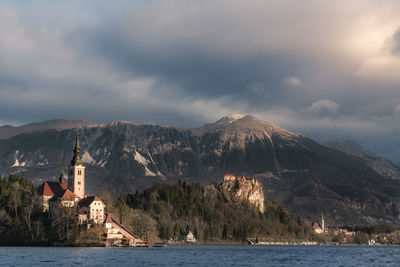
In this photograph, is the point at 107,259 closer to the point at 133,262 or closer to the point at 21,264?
the point at 133,262

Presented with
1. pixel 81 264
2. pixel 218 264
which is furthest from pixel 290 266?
pixel 81 264

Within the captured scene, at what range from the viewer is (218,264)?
432ft

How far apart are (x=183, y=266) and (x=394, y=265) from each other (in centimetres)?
5177

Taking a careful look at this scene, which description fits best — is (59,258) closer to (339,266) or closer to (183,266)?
(183,266)

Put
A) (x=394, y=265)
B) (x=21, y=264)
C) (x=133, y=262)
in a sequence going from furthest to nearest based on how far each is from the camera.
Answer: (x=394, y=265) < (x=133, y=262) < (x=21, y=264)

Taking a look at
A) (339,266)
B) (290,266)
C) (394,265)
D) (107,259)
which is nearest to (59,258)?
(107,259)

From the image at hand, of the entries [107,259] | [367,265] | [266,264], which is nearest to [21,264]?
[107,259]

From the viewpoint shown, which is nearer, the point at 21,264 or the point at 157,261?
the point at 21,264

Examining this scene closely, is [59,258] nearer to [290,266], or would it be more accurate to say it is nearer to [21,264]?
[21,264]

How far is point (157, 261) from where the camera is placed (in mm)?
135500

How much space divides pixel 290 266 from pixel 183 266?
82.3ft

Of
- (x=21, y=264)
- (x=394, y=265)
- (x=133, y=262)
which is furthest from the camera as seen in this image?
(x=394, y=265)

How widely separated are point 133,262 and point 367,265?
5539 centimetres

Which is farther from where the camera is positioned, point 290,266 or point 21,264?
point 290,266
